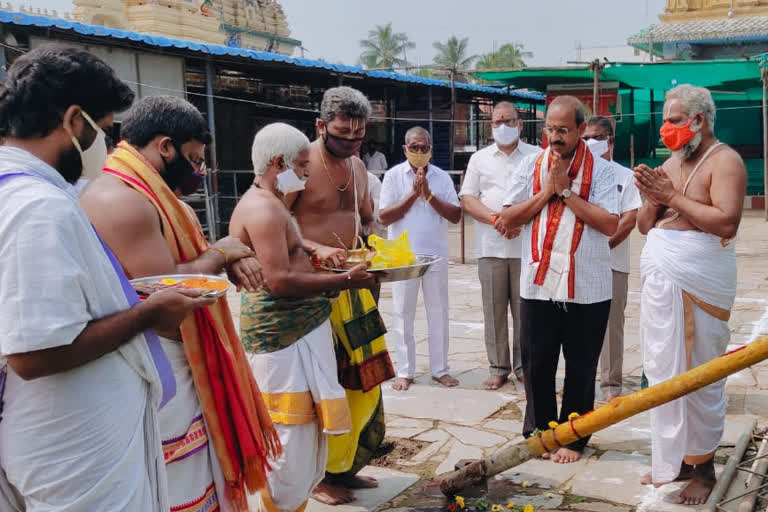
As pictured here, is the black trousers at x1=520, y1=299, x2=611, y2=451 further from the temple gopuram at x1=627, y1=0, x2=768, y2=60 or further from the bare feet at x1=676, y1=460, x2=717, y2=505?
the temple gopuram at x1=627, y1=0, x2=768, y2=60

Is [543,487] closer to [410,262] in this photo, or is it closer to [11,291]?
[410,262]

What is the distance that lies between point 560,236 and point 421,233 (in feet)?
6.30

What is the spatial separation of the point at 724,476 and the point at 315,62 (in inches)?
485

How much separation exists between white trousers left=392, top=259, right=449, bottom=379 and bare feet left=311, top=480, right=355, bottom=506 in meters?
1.95

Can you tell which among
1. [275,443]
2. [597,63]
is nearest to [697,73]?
[597,63]

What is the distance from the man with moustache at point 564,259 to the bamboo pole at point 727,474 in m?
0.81

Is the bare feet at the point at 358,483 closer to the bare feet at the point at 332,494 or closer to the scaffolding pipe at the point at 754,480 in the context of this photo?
the bare feet at the point at 332,494

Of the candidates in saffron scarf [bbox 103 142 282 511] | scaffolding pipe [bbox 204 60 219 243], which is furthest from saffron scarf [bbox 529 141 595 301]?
scaffolding pipe [bbox 204 60 219 243]

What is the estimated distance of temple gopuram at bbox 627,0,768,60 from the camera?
23266 millimetres

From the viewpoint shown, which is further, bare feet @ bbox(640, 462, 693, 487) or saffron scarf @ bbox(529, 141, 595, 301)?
saffron scarf @ bbox(529, 141, 595, 301)

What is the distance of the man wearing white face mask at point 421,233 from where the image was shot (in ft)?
18.9

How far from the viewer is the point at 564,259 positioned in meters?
4.15

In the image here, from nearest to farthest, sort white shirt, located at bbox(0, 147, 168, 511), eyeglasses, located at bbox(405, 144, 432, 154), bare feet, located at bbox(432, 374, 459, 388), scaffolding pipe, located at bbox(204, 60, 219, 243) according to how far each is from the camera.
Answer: white shirt, located at bbox(0, 147, 168, 511), bare feet, located at bbox(432, 374, 459, 388), eyeglasses, located at bbox(405, 144, 432, 154), scaffolding pipe, located at bbox(204, 60, 219, 243)

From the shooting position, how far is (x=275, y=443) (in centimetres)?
280
